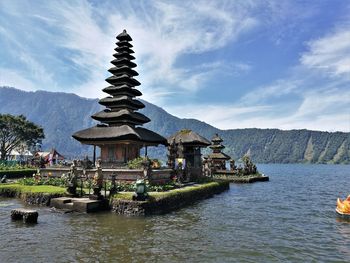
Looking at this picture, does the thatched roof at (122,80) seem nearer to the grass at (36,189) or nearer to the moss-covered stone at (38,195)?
the grass at (36,189)

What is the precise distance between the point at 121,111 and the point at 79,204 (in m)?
16.9

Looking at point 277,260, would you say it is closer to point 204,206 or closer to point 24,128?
point 204,206

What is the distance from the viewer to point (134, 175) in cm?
2920

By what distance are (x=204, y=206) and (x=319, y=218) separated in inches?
358

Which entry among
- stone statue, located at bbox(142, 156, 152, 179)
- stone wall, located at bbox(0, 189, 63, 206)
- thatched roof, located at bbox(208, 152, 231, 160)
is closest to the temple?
stone statue, located at bbox(142, 156, 152, 179)

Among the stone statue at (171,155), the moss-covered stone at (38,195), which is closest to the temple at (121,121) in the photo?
the stone statue at (171,155)

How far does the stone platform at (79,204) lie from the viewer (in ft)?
71.0

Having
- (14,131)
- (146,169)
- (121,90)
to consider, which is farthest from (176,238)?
(14,131)

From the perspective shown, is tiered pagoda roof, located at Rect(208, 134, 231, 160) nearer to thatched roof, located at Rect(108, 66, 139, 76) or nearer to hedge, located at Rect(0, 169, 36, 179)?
thatched roof, located at Rect(108, 66, 139, 76)

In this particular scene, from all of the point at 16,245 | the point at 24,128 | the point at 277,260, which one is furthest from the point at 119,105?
the point at 24,128

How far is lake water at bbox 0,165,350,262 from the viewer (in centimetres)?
1352

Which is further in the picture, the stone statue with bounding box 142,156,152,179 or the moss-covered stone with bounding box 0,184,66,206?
the stone statue with bounding box 142,156,152,179

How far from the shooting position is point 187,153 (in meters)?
47.7

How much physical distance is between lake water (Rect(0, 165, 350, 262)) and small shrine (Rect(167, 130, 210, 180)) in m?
14.0
